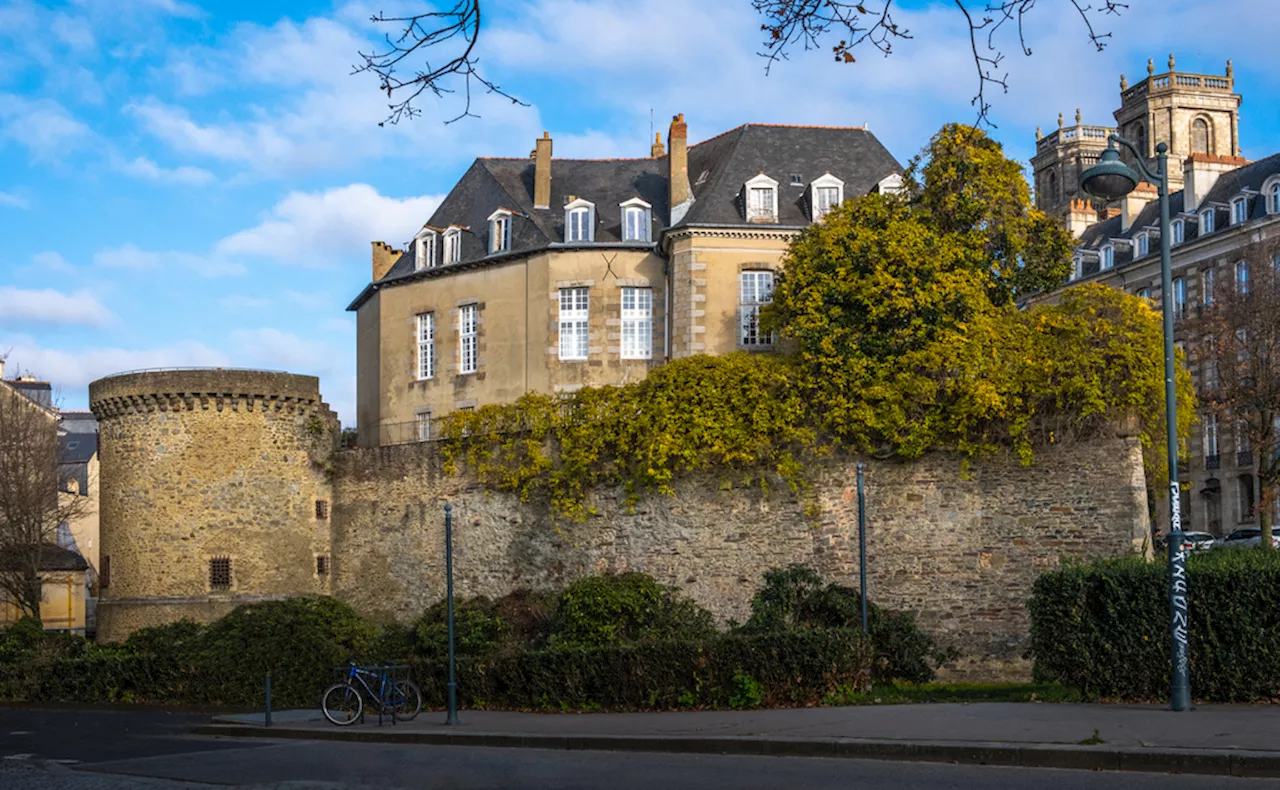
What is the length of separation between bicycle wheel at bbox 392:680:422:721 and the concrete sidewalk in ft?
1.12

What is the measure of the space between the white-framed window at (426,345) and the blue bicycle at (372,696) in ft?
65.6

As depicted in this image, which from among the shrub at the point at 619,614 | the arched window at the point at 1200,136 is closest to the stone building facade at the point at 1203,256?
the shrub at the point at 619,614

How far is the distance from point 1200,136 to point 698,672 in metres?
84.6

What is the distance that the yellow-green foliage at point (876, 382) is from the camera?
2373cm

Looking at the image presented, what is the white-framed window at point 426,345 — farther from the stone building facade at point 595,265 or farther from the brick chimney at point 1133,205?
the brick chimney at point 1133,205

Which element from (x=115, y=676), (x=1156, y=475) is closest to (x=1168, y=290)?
(x=1156, y=475)

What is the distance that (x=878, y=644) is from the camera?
2270cm

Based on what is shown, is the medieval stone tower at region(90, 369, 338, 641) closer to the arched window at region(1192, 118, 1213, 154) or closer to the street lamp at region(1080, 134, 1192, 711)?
the street lamp at region(1080, 134, 1192, 711)

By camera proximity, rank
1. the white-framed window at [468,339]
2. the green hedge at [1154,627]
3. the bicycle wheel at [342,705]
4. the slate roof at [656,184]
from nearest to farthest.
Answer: the green hedge at [1154,627], the bicycle wheel at [342,705], the slate roof at [656,184], the white-framed window at [468,339]

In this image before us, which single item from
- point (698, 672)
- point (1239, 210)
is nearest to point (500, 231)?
point (698, 672)

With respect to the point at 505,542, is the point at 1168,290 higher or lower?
higher

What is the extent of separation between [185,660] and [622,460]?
8.81 meters

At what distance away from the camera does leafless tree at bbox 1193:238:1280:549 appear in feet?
116

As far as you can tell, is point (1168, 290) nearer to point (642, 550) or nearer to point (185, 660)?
point (642, 550)
